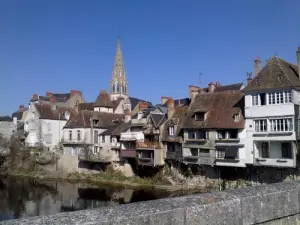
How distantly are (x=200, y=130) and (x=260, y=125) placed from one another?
7.18 m

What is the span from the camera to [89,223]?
123 inches

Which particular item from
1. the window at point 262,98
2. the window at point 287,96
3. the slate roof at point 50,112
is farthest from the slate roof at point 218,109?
the slate roof at point 50,112

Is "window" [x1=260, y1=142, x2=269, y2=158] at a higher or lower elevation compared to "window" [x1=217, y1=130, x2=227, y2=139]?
lower

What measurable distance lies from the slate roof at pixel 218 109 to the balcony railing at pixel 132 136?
754 centimetres

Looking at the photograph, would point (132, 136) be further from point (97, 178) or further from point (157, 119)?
point (97, 178)

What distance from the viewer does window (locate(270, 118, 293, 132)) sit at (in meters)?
29.1

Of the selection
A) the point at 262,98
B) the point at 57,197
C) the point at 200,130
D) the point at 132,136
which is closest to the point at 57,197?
the point at 57,197

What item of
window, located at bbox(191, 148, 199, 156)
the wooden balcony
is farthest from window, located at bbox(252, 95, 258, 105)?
the wooden balcony

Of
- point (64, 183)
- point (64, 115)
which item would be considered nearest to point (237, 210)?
point (64, 183)

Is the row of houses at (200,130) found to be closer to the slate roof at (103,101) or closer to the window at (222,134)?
the window at (222,134)

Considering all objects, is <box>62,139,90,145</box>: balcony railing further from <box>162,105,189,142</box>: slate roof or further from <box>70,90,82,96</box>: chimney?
<box>70,90,82,96</box>: chimney

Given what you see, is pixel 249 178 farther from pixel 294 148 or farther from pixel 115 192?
pixel 115 192

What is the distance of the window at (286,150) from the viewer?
97.8 ft

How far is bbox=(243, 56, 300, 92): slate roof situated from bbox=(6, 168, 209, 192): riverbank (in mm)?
12979
